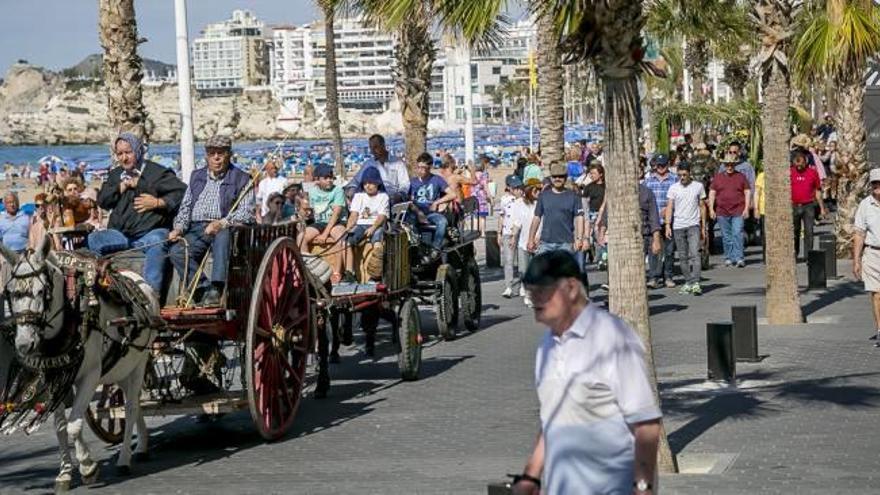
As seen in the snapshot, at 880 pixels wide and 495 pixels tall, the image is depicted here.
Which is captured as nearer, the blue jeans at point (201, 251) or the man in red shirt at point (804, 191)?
the blue jeans at point (201, 251)

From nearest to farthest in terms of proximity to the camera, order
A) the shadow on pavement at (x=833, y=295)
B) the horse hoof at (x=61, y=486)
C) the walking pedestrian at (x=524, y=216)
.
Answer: the horse hoof at (x=61, y=486) → the shadow on pavement at (x=833, y=295) → the walking pedestrian at (x=524, y=216)

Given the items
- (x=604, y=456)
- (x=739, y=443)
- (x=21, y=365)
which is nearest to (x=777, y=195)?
(x=739, y=443)

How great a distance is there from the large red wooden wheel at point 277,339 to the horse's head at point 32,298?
1.87 metres

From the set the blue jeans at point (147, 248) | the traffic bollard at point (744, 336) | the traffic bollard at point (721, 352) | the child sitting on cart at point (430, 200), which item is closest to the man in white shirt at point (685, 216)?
the child sitting on cart at point (430, 200)

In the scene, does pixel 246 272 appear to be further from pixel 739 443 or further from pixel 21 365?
pixel 739 443

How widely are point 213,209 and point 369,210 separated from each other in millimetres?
4546

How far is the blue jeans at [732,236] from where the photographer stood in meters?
29.5

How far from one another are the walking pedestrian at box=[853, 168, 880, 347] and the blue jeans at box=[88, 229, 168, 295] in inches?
299

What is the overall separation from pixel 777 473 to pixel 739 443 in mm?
1205

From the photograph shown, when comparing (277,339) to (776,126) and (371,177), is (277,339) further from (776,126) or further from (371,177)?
(776,126)

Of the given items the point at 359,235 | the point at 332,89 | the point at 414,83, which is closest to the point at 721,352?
the point at 359,235

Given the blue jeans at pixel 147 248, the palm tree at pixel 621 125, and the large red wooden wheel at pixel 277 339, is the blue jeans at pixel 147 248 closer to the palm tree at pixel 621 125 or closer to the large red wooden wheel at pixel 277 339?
the large red wooden wheel at pixel 277 339

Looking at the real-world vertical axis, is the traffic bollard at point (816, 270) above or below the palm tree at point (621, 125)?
below

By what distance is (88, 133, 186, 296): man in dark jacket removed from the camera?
13938 millimetres
